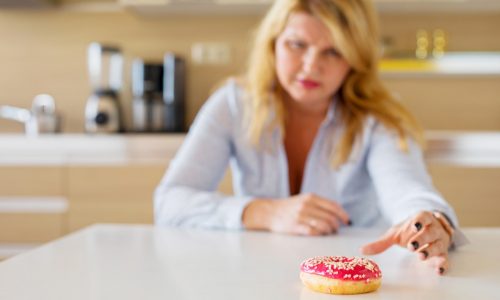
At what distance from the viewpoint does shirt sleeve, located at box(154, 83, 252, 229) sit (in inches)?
56.4

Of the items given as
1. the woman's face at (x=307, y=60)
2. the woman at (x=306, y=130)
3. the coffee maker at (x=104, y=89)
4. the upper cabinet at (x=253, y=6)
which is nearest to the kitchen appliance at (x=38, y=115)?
the coffee maker at (x=104, y=89)

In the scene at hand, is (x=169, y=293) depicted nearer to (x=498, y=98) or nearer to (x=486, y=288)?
(x=486, y=288)

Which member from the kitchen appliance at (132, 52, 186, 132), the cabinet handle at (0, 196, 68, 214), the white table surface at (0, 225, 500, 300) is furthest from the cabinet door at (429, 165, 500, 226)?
the white table surface at (0, 225, 500, 300)

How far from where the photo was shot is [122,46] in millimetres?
3637

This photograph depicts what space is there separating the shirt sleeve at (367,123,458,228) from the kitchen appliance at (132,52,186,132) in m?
1.77

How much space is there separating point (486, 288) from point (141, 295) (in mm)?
404

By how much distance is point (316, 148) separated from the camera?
1728 millimetres

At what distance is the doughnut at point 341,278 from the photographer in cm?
78

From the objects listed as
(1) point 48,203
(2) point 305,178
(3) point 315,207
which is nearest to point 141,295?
(3) point 315,207

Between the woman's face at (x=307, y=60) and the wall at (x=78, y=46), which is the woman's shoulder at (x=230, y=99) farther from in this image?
the wall at (x=78, y=46)

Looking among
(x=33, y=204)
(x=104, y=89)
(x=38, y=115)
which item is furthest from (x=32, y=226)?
(x=104, y=89)

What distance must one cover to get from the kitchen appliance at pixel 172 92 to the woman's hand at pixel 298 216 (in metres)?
1.97

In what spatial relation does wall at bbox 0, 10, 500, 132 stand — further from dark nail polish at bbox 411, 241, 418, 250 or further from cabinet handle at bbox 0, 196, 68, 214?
dark nail polish at bbox 411, 241, 418, 250

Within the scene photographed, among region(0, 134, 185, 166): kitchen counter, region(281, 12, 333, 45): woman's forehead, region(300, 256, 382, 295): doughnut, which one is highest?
region(281, 12, 333, 45): woman's forehead
